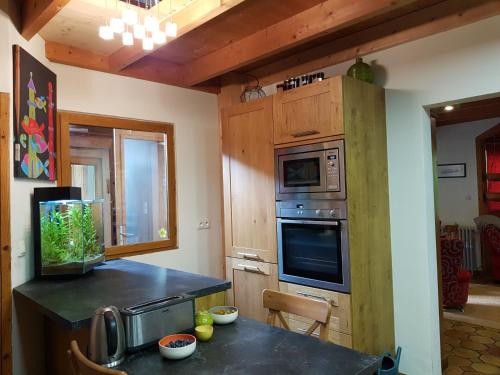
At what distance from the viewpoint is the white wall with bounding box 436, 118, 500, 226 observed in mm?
5945

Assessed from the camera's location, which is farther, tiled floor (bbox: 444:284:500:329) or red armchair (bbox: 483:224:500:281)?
red armchair (bbox: 483:224:500:281)

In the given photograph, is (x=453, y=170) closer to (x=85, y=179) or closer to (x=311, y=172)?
(x=311, y=172)

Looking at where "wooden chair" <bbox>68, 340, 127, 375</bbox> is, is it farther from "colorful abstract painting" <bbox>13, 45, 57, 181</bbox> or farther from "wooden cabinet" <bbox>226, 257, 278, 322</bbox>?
"wooden cabinet" <bbox>226, 257, 278, 322</bbox>

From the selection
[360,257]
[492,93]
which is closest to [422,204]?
[360,257]

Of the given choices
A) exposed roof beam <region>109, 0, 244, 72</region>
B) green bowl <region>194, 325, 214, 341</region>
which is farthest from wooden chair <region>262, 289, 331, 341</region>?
exposed roof beam <region>109, 0, 244, 72</region>

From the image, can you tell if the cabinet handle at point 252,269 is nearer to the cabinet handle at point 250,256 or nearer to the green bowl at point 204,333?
the cabinet handle at point 250,256

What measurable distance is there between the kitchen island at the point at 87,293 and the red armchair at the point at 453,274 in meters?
3.11

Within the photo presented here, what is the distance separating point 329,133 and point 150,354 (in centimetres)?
172

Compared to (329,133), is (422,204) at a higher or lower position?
lower

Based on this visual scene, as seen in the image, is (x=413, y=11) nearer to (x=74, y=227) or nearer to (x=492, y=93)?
(x=492, y=93)

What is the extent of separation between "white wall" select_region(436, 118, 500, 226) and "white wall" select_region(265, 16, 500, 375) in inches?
160

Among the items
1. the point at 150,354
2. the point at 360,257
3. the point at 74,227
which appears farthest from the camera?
the point at 360,257

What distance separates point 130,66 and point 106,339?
2503 millimetres

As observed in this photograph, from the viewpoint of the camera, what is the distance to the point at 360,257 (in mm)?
2441
